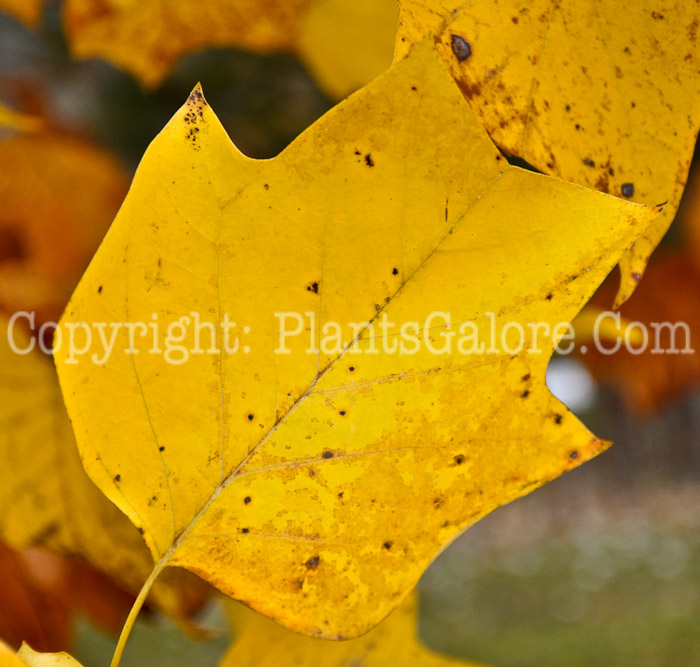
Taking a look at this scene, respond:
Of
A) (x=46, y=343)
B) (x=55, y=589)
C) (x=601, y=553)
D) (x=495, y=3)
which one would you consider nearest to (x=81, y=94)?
(x=46, y=343)

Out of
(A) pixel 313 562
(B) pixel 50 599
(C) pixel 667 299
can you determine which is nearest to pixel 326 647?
(A) pixel 313 562

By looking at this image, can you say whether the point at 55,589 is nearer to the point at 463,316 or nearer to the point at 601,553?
the point at 463,316

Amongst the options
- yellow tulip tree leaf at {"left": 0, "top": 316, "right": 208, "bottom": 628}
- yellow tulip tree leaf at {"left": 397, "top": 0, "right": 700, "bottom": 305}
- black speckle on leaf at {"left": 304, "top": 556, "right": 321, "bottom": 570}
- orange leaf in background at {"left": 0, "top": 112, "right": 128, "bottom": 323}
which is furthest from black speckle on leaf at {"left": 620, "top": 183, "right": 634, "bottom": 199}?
orange leaf in background at {"left": 0, "top": 112, "right": 128, "bottom": 323}

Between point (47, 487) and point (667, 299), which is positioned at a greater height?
point (667, 299)

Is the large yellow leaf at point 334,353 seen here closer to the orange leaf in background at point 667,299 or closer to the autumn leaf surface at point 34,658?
the autumn leaf surface at point 34,658

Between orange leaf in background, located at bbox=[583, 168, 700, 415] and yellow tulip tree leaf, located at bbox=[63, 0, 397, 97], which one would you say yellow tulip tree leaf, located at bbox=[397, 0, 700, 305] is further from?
orange leaf in background, located at bbox=[583, 168, 700, 415]

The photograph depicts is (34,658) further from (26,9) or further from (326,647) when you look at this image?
(26,9)

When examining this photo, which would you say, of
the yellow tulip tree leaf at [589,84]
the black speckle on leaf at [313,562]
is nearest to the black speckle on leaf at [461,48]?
the yellow tulip tree leaf at [589,84]
